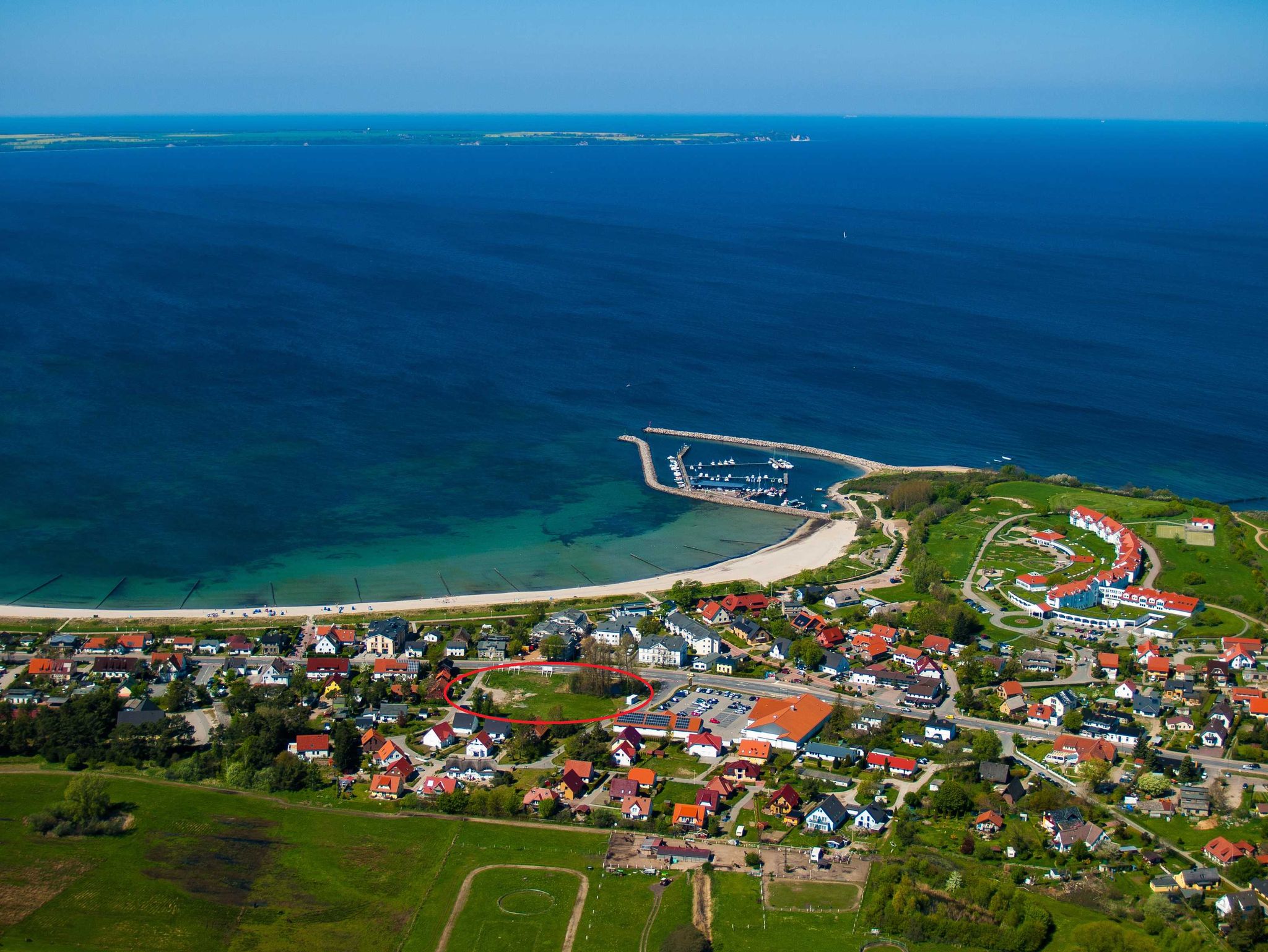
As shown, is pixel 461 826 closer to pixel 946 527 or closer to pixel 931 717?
pixel 931 717

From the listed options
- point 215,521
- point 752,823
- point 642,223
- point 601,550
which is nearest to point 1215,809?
point 752,823

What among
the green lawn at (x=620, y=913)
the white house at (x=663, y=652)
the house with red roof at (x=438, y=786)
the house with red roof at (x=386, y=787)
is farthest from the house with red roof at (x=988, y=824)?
the house with red roof at (x=386, y=787)

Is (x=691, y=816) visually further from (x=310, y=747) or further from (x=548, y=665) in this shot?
(x=310, y=747)

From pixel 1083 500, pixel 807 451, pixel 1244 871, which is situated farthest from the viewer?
pixel 807 451

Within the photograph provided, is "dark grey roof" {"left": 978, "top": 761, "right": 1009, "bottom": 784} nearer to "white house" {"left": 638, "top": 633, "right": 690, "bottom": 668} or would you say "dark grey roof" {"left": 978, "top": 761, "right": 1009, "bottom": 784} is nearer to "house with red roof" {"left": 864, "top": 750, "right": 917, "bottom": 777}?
"house with red roof" {"left": 864, "top": 750, "right": 917, "bottom": 777}

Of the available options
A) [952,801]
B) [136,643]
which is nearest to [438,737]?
[136,643]

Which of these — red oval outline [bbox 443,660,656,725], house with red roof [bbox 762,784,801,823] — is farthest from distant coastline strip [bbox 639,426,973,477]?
house with red roof [bbox 762,784,801,823]
